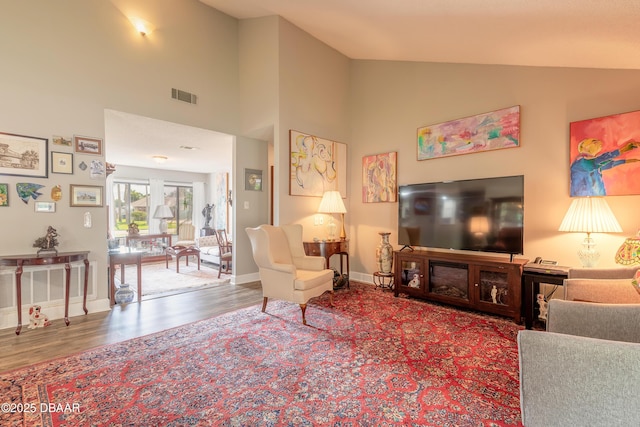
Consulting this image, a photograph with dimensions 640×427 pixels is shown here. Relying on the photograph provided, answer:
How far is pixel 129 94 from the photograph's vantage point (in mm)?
3676

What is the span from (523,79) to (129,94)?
4.77 meters

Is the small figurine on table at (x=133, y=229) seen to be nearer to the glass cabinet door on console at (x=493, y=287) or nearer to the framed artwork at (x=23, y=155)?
the framed artwork at (x=23, y=155)

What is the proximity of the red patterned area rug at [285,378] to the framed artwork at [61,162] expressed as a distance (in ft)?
6.77

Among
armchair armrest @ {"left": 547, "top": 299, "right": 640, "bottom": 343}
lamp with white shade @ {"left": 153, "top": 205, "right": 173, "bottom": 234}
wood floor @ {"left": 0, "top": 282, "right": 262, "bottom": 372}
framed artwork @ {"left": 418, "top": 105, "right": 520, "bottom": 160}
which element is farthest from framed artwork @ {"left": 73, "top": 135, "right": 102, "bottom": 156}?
lamp with white shade @ {"left": 153, "top": 205, "right": 173, "bottom": 234}

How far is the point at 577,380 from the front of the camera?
1026 mm

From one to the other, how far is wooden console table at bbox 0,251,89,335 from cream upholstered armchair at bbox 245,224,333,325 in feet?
5.86

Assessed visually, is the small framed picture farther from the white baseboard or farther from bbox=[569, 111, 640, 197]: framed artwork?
bbox=[569, 111, 640, 197]: framed artwork

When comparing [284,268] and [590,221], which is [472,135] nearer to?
[590,221]

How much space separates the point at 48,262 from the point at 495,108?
519cm

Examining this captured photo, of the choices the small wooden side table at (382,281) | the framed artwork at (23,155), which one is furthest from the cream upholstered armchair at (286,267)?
the framed artwork at (23,155)

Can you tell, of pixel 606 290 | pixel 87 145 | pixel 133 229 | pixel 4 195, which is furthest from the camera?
pixel 133 229

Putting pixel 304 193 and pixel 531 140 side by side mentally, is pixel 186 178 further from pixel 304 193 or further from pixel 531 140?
pixel 531 140

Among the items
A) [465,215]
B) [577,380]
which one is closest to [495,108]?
[465,215]

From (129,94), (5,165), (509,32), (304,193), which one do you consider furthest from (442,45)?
(5,165)
